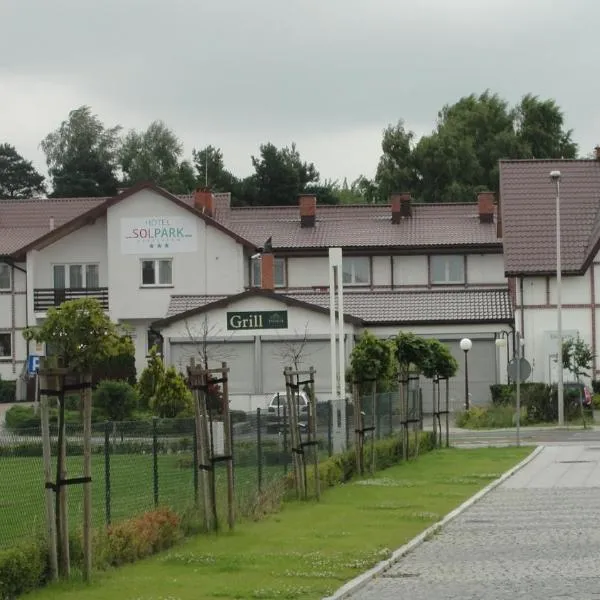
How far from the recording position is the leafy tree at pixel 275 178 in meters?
116

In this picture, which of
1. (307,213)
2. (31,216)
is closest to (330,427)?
(307,213)

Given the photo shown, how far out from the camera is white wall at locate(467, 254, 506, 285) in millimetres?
74312

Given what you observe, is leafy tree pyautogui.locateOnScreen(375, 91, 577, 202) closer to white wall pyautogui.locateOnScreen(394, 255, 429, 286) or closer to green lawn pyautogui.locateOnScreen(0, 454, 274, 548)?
white wall pyautogui.locateOnScreen(394, 255, 429, 286)

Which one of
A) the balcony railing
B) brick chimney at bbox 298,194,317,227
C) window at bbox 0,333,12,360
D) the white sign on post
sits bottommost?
window at bbox 0,333,12,360

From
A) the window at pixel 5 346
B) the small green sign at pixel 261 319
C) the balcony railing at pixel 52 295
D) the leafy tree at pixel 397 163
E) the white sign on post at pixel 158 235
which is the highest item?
the leafy tree at pixel 397 163

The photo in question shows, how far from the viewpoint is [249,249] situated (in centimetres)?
7125

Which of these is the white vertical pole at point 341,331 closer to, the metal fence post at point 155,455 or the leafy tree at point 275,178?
the metal fence post at point 155,455

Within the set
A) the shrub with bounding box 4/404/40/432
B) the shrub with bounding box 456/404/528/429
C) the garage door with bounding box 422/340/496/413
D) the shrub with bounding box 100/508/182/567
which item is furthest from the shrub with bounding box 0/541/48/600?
the garage door with bounding box 422/340/496/413

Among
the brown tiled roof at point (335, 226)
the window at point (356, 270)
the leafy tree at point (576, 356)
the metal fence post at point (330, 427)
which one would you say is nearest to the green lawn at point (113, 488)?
the metal fence post at point (330, 427)

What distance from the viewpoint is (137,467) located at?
763 inches

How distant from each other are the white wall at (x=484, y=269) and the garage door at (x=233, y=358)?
17.2 metres

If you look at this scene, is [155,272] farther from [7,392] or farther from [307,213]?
[307,213]

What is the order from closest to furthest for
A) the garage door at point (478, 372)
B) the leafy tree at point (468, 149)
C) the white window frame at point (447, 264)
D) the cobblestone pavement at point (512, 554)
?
the cobblestone pavement at point (512, 554), the garage door at point (478, 372), the white window frame at point (447, 264), the leafy tree at point (468, 149)

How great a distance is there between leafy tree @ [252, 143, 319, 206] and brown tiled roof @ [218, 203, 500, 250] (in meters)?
33.1
